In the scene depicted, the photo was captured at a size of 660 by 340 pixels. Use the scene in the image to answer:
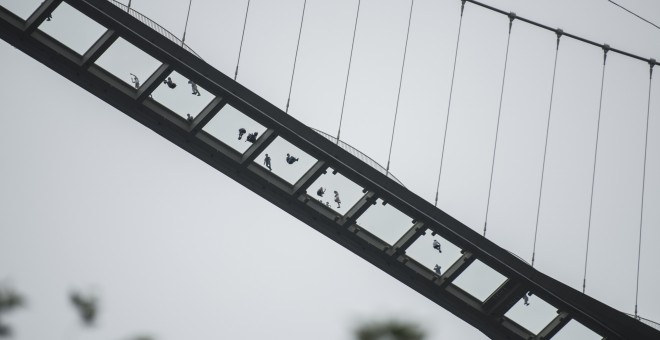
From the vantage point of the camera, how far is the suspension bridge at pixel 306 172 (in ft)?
55.7

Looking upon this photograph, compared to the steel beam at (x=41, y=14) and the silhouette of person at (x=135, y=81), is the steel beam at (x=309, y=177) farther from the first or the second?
the steel beam at (x=41, y=14)

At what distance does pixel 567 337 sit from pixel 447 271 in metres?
2.93

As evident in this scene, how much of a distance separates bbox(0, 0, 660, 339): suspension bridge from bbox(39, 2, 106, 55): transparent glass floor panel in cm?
4

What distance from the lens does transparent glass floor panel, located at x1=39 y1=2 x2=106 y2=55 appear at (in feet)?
55.1

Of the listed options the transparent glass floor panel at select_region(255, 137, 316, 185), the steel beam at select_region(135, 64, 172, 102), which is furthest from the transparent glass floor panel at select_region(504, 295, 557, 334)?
the steel beam at select_region(135, 64, 172, 102)

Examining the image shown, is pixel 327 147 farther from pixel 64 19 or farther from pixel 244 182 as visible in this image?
pixel 64 19

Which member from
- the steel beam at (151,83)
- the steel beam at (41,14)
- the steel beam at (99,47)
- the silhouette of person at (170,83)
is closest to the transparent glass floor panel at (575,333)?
the silhouette of person at (170,83)

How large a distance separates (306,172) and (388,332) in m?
12.0

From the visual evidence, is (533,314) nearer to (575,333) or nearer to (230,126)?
(575,333)

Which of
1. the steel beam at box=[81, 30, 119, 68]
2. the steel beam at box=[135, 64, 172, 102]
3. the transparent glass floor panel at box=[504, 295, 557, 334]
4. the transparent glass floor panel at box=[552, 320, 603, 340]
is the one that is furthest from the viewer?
the transparent glass floor panel at box=[552, 320, 603, 340]

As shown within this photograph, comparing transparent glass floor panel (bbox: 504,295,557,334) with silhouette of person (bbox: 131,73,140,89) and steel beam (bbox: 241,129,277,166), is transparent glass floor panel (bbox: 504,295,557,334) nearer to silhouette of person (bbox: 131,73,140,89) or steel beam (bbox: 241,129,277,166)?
steel beam (bbox: 241,129,277,166)

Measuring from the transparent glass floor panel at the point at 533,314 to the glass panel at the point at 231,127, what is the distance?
6.29 metres

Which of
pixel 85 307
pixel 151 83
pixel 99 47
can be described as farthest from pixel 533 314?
pixel 85 307

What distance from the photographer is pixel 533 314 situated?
755 inches
